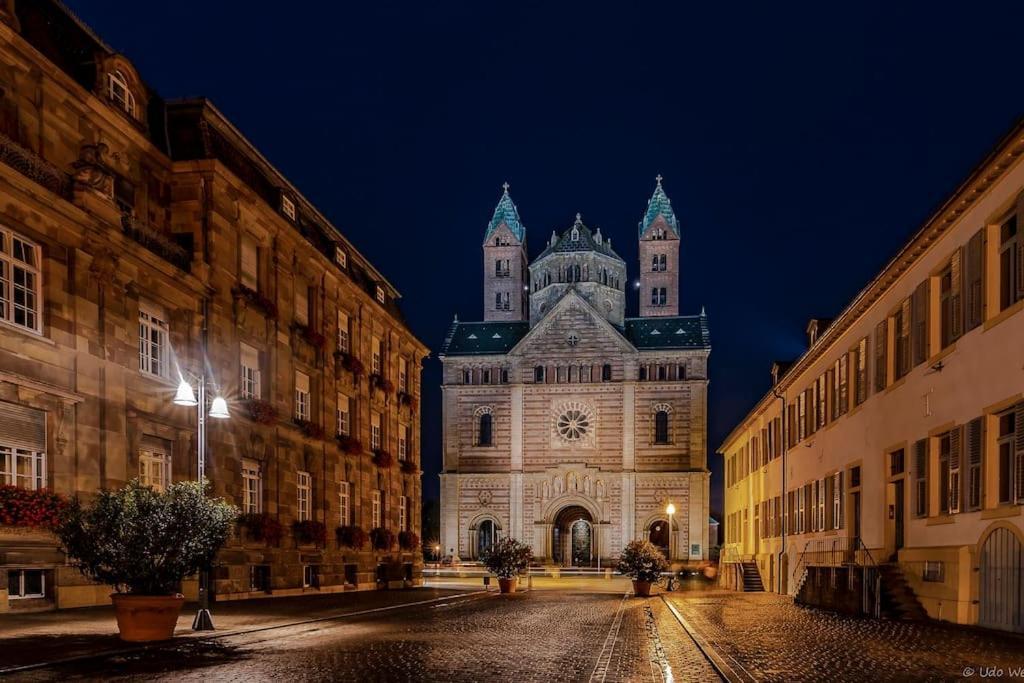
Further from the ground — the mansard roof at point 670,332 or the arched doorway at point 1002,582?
the mansard roof at point 670,332

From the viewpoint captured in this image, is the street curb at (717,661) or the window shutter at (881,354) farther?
the window shutter at (881,354)

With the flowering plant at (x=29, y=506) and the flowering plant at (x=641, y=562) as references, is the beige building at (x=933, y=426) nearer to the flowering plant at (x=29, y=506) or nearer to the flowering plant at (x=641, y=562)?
the flowering plant at (x=641, y=562)

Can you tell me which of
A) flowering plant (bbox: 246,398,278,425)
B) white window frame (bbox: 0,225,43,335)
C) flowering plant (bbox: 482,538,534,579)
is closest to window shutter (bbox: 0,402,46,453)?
white window frame (bbox: 0,225,43,335)

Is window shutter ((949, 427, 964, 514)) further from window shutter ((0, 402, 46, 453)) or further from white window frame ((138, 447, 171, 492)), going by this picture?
window shutter ((0, 402, 46, 453))

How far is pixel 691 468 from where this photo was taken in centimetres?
7956

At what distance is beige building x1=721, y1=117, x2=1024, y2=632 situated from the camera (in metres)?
17.2

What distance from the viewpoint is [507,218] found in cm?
10700

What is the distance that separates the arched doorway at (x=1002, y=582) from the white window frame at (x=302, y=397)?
2282cm

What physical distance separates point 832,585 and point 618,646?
1228 cm

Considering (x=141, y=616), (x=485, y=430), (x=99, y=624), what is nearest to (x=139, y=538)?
(x=141, y=616)

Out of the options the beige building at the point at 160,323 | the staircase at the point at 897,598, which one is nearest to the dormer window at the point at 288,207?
the beige building at the point at 160,323

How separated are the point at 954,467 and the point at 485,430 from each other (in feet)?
215

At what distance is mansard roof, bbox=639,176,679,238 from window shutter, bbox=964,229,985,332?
3292 inches

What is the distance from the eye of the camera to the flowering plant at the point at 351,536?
36.9 metres
